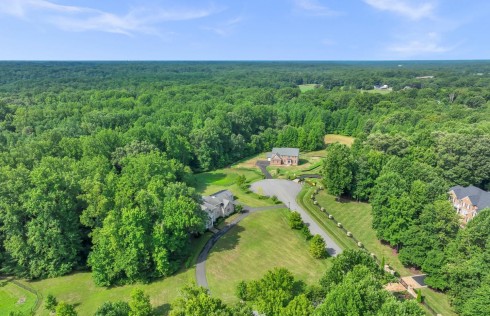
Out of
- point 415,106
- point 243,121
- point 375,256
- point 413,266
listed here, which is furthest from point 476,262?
point 415,106

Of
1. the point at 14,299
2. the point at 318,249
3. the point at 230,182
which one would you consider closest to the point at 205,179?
the point at 230,182

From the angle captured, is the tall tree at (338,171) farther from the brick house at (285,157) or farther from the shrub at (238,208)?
the brick house at (285,157)

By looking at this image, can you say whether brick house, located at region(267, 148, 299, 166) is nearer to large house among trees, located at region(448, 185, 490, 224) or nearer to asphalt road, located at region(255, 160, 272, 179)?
asphalt road, located at region(255, 160, 272, 179)

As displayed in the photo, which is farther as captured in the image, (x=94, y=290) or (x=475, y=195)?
(x=475, y=195)

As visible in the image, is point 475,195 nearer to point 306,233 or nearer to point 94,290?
point 306,233

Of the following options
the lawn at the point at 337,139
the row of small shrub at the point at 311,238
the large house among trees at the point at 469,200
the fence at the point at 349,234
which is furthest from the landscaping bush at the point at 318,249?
the lawn at the point at 337,139

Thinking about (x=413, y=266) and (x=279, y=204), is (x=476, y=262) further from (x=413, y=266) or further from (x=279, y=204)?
(x=279, y=204)
